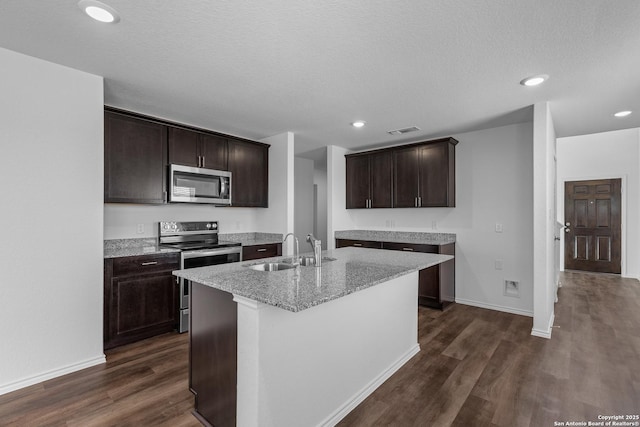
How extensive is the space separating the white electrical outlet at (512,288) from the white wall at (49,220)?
4451mm

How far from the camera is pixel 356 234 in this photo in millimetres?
5355

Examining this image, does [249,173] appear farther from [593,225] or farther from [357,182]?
[593,225]

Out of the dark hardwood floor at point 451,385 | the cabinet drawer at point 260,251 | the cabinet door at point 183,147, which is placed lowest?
the dark hardwood floor at point 451,385

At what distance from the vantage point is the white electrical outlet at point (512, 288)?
3.91 metres

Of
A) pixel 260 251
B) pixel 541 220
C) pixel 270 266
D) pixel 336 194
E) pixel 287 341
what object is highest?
pixel 336 194

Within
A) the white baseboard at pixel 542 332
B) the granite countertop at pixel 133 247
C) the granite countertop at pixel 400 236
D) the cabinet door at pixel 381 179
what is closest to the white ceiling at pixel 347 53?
the cabinet door at pixel 381 179

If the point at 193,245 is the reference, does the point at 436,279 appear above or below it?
below

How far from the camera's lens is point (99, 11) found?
5.61 ft

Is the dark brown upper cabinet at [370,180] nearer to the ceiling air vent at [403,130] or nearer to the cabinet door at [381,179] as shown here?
the cabinet door at [381,179]

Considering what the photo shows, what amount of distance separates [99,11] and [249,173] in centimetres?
271

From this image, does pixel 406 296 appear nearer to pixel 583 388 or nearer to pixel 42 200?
pixel 583 388

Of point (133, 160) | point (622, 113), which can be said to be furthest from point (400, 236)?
point (133, 160)

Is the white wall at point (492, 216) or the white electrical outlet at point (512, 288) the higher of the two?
the white wall at point (492, 216)

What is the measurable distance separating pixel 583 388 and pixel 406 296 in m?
1.33
